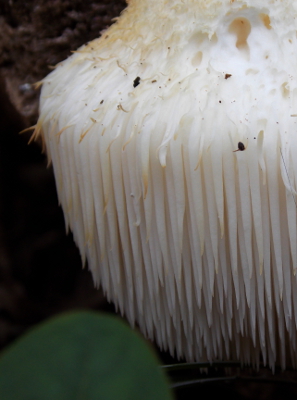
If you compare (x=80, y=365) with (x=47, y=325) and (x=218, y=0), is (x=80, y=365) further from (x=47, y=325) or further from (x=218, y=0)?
(x=218, y=0)

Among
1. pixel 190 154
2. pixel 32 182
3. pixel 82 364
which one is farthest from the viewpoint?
pixel 32 182

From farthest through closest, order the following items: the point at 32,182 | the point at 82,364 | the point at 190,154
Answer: the point at 32,182 → the point at 190,154 → the point at 82,364

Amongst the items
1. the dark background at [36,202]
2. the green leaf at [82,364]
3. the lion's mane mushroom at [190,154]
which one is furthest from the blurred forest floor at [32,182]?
the green leaf at [82,364]

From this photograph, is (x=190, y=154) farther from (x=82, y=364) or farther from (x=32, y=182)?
(x=32, y=182)

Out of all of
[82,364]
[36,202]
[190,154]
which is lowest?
[36,202]

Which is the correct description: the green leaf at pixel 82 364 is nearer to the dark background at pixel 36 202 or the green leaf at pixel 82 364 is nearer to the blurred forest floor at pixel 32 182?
the dark background at pixel 36 202

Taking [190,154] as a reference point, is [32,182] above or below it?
below

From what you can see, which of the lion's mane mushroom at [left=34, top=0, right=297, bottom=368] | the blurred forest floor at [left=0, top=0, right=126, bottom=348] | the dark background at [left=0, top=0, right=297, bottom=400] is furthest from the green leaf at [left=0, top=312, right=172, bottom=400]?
the blurred forest floor at [left=0, top=0, right=126, bottom=348]

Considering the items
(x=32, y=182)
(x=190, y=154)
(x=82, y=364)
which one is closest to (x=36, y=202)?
(x=32, y=182)
